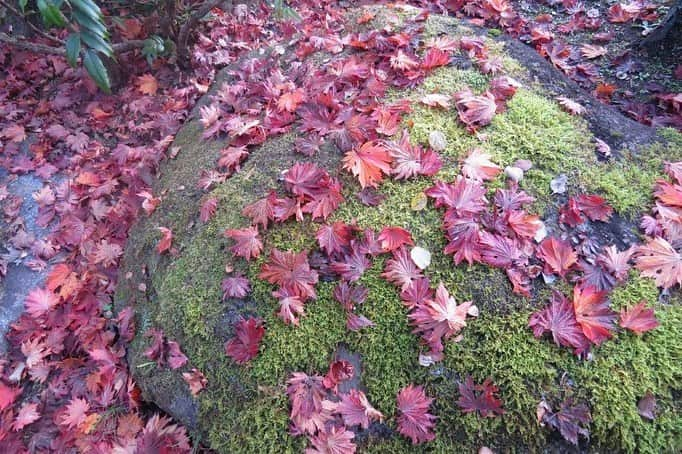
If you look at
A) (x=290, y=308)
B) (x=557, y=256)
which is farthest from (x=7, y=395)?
(x=557, y=256)

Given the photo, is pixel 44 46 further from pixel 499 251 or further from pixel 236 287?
pixel 499 251

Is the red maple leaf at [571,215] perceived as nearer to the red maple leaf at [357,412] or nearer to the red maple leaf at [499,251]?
the red maple leaf at [499,251]

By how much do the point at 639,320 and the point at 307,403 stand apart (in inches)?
56.7

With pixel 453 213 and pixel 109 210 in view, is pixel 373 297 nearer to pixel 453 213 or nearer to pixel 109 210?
pixel 453 213

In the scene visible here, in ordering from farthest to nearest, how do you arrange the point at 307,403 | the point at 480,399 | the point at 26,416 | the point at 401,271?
the point at 26,416
the point at 401,271
the point at 307,403
the point at 480,399

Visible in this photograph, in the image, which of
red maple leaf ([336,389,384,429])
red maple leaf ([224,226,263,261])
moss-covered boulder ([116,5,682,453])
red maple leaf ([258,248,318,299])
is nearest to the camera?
moss-covered boulder ([116,5,682,453])

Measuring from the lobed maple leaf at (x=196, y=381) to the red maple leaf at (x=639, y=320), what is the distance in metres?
1.90

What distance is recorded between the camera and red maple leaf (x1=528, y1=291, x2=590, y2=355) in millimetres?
1840

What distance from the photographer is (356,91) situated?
114 inches

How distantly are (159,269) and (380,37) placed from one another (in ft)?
7.18

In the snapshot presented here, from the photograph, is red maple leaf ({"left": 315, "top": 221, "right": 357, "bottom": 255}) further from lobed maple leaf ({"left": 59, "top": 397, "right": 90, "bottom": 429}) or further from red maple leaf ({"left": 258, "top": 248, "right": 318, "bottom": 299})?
lobed maple leaf ({"left": 59, "top": 397, "right": 90, "bottom": 429})

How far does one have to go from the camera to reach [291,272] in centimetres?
218

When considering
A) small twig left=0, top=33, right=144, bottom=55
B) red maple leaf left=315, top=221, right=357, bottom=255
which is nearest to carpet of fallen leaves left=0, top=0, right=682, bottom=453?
red maple leaf left=315, top=221, right=357, bottom=255

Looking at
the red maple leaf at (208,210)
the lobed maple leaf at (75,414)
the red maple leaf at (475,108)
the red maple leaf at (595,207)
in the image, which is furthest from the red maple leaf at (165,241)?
the red maple leaf at (595,207)
